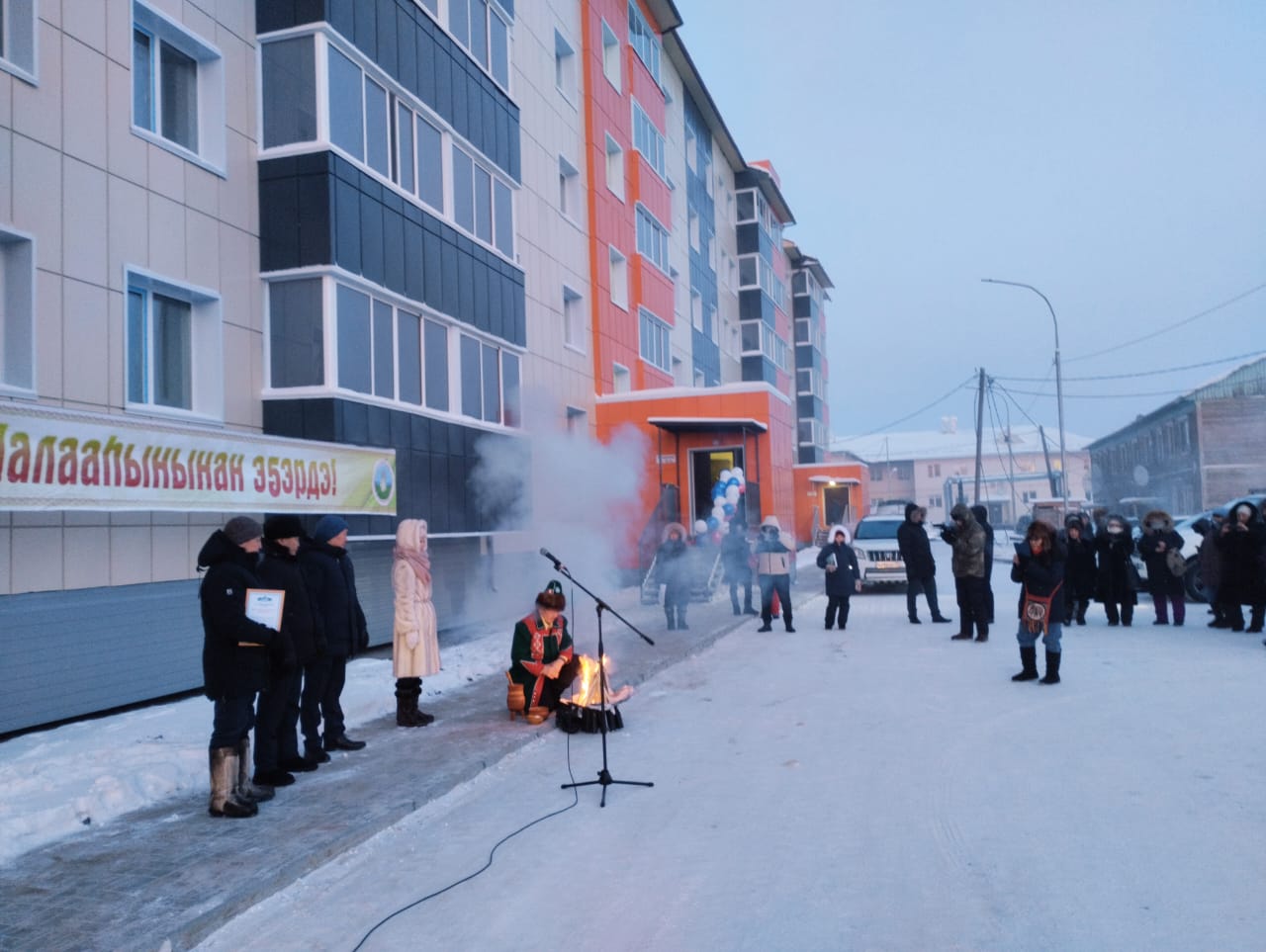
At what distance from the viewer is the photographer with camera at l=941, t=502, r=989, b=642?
12805 mm

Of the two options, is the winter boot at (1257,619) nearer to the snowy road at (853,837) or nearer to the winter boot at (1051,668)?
the snowy road at (853,837)

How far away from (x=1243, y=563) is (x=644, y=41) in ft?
71.5

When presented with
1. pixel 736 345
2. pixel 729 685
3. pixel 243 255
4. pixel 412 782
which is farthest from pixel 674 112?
pixel 412 782

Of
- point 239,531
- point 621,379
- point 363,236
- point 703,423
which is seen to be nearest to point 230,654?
point 239,531

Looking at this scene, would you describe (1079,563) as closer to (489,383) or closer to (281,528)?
(489,383)

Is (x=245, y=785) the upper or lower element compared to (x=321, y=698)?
lower

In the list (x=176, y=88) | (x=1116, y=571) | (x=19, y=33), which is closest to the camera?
(x=19, y=33)

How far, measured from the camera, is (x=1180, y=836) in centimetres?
494

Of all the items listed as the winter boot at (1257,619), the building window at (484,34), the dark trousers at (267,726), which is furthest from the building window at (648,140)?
the dark trousers at (267,726)

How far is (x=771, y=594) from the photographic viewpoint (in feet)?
50.0

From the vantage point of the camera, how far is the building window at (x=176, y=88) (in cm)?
1001

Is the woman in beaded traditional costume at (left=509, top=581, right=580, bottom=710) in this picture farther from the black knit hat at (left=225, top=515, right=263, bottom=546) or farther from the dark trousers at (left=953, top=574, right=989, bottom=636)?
the dark trousers at (left=953, top=574, right=989, bottom=636)

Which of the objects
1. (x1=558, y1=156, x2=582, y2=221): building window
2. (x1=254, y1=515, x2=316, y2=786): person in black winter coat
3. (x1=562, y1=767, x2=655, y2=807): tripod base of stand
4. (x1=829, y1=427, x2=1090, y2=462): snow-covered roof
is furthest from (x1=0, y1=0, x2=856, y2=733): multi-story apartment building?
(x1=829, y1=427, x2=1090, y2=462): snow-covered roof

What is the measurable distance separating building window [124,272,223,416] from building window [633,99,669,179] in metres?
17.9
